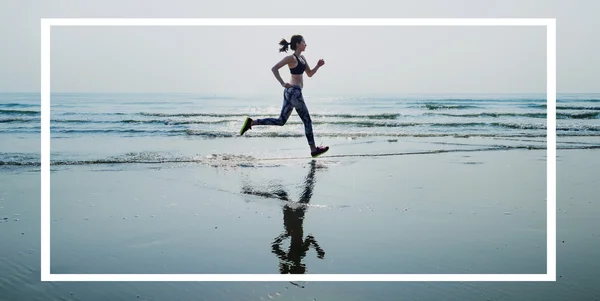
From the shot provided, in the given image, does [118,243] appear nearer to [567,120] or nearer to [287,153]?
[287,153]

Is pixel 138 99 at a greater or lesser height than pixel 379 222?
greater

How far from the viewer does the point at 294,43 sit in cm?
661

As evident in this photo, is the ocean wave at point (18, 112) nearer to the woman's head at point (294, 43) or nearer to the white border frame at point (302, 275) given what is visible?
the white border frame at point (302, 275)

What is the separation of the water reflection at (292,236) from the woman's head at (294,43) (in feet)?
5.43

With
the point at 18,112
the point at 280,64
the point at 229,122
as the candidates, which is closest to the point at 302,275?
the point at 280,64

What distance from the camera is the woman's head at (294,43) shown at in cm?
656

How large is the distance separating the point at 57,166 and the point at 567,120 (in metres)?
15.8

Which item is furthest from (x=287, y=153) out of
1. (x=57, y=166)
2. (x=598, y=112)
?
(x=598, y=112)

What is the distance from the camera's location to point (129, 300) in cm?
332

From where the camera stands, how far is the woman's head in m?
6.56

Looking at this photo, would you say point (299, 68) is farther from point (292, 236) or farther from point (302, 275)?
point (302, 275)

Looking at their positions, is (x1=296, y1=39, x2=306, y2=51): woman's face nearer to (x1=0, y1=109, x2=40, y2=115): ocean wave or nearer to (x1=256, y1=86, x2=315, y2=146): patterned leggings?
(x1=256, y1=86, x2=315, y2=146): patterned leggings

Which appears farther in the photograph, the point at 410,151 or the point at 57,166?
the point at 410,151

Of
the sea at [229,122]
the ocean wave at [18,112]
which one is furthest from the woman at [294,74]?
the ocean wave at [18,112]
